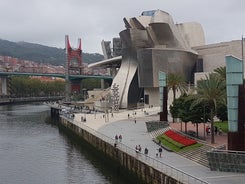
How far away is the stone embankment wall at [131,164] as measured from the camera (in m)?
25.7

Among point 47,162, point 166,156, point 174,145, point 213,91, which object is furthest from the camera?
point 47,162

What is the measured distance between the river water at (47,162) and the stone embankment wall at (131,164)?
3.98 ft

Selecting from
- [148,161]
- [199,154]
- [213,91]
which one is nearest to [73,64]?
[213,91]

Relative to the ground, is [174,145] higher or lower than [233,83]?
lower

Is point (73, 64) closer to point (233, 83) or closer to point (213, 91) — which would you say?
point (213, 91)

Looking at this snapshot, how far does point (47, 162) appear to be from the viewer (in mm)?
39938

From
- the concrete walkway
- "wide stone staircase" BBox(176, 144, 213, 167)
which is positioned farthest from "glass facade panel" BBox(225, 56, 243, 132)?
the concrete walkway

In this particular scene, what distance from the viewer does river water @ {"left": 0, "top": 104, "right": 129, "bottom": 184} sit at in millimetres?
33219

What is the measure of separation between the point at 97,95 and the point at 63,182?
8271 centimetres

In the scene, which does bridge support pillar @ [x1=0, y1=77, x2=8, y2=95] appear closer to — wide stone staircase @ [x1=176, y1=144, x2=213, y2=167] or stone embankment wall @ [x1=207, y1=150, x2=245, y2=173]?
wide stone staircase @ [x1=176, y1=144, x2=213, y2=167]

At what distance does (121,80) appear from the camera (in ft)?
284

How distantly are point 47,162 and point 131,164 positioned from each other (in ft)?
36.6

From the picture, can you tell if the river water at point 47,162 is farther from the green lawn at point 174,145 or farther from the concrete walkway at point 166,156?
the green lawn at point 174,145

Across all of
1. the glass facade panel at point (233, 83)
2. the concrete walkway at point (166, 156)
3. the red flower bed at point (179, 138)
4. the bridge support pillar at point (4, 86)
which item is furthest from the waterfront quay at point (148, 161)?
the bridge support pillar at point (4, 86)
